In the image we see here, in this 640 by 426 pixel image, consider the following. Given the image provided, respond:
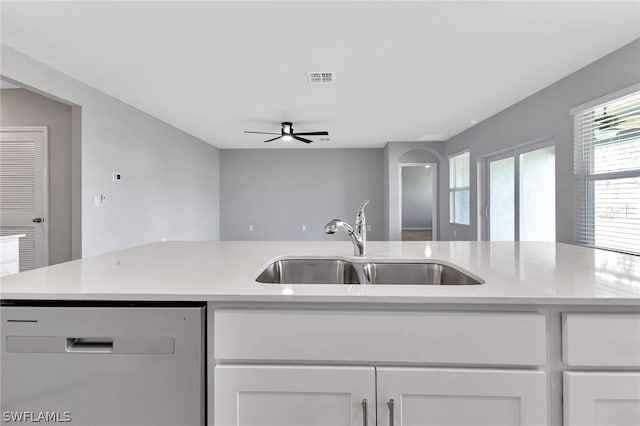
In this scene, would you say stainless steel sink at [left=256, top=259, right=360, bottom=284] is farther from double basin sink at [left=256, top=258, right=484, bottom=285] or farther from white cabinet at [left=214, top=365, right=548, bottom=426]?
white cabinet at [left=214, top=365, right=548, bottom=426]

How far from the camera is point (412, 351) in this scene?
855 mm

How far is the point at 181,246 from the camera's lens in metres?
1.80

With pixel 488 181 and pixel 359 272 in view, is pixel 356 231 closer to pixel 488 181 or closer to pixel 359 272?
pixel 359 272

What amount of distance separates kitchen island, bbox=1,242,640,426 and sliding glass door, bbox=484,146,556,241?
329 cm

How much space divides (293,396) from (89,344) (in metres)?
0.58

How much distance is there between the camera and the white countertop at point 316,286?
84cm

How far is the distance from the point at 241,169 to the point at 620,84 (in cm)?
699

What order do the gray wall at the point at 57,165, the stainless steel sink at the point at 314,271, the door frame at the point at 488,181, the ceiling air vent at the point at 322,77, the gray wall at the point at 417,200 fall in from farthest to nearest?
1. the gray wall at the point at 417,200
2. the door frame at the point at 488,181
3. the gray wall at the point at 57,165
4. the ceiling air vent at the point at 322,77
5. the stainless steel sink at the point at 314,271

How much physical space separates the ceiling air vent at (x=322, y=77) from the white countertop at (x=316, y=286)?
7.35 feet

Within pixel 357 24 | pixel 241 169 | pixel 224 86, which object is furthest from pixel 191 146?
pixel 357 24

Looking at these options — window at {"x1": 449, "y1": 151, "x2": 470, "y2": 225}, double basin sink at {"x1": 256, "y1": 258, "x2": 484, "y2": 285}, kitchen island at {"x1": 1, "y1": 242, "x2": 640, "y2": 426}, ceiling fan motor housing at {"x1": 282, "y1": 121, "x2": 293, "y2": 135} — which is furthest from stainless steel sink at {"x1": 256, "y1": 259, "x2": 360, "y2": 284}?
window at {"x1": 449, "y1": 151, "x2": 470, "y2": 225}

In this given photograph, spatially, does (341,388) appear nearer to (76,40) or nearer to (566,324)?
(566,324)

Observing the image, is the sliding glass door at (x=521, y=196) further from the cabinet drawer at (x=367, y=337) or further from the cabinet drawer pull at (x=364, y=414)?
the cabinet drawer pull at (x=364, y=414)

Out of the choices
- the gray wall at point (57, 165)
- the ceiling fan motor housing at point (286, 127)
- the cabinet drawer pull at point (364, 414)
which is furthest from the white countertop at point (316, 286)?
the ceiling fan motor housing at point (286, 127)
